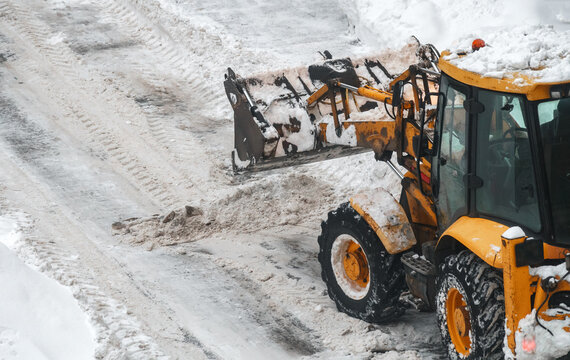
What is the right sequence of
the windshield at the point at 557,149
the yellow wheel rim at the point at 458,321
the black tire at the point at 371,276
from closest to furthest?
the windshield at the point at 557,149 → the yellow wheel rim at the point at 458,321 → the black tire at the point at 371,276

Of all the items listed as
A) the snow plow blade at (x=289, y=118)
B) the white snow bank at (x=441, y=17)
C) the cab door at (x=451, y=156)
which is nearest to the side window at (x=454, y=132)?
the cab door at (x=451, y=156)

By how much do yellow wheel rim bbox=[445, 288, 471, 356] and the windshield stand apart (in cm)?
92

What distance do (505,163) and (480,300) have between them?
820 millimetres

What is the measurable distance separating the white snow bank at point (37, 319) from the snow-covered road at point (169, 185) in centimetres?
15

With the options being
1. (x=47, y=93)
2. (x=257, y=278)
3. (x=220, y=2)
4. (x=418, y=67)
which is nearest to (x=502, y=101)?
(x=418, y=67)

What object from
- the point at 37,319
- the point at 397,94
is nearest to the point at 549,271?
the point at 397,94

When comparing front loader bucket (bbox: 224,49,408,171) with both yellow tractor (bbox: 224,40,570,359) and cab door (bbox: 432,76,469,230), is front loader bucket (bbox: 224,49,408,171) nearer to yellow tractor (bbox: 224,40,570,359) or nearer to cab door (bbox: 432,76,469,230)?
yellow tractor (bbox: 224,40,570,359)

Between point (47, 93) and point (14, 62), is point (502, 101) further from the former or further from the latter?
point (14, 62)

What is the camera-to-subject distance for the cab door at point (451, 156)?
461cm

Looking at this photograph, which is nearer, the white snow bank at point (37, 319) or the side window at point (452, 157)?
the side window at point (452, 157)

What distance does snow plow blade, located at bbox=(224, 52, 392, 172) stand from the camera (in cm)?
691

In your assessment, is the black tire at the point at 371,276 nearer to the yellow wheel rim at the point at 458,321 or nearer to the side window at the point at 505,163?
the yellow wheel rim at the point at 458,321

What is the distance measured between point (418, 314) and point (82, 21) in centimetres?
968

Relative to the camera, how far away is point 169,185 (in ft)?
29.1
